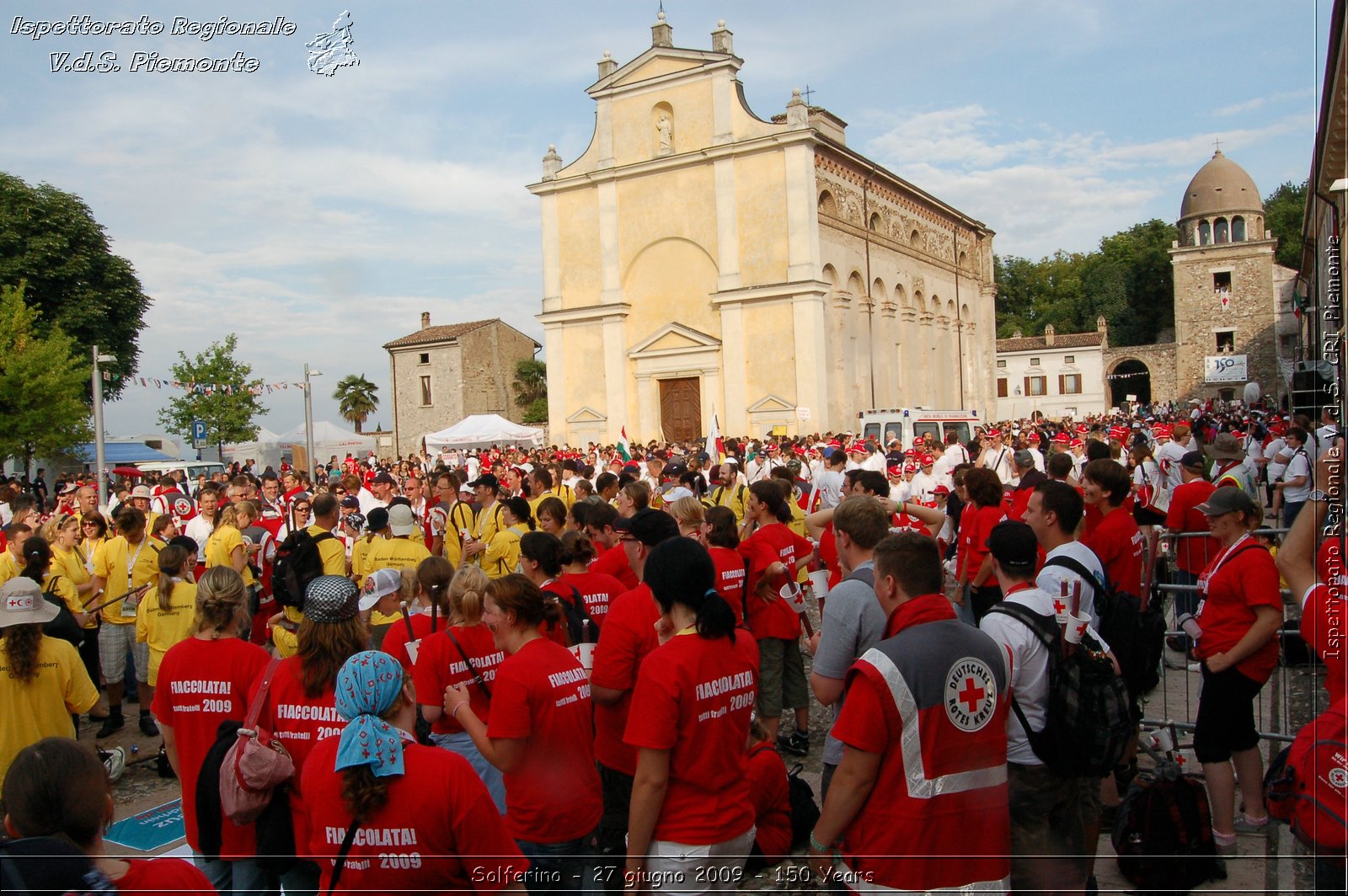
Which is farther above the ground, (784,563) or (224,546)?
(224,546)

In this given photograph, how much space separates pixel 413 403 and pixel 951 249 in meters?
31.6

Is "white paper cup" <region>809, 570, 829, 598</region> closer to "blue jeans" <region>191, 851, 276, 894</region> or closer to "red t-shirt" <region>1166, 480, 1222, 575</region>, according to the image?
"red t-shirt" <region>1166, 480, 1222, 575</region>

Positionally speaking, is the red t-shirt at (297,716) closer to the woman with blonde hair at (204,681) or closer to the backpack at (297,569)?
the woman with blonde hair at (204,681)

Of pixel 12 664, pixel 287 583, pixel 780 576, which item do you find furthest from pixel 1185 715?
pixel 12 664

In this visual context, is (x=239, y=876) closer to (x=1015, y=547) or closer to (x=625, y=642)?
(x=625, y=642)

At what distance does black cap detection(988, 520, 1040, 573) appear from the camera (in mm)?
3990

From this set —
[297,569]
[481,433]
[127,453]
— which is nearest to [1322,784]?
[297,569]

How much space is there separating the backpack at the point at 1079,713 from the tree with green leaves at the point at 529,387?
51527 mm

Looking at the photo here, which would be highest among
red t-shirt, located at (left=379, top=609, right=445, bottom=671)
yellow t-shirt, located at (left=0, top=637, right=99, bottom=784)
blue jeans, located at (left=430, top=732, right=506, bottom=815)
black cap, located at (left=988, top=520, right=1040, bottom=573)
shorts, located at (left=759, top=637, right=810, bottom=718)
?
black cap, located at (left=988, top=520, right=1040, bottom=573)

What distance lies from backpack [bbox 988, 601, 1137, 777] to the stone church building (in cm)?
2781

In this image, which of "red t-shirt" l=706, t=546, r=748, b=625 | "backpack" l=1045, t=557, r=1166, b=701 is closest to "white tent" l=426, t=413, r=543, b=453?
"red t-shirt" l=706, t=546, r=748, b=625

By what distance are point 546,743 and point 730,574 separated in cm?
249

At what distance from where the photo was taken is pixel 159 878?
2365 millimetres

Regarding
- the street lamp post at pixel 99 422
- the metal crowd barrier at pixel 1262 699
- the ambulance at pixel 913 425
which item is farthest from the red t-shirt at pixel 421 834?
the street lamp post at pixel 99 422
